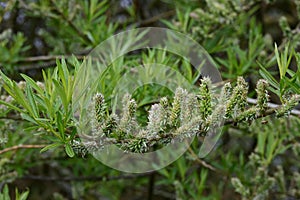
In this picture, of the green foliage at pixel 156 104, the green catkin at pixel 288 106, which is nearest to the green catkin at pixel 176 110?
the green foliage at pixel 156 104

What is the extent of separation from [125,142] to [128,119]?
31 mm

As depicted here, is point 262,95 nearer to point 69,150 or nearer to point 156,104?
point 156,104

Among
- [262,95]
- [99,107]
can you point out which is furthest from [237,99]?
[99,107]

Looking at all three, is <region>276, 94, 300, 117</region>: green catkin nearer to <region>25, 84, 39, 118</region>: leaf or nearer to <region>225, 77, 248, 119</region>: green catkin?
<region>225, 77, 248, 119</region>: green catkin

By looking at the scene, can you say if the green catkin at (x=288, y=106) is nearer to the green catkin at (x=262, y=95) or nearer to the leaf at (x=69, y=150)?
the green catkin at (x=262, y=95)

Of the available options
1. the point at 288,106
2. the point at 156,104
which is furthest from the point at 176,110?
the point at 288,106

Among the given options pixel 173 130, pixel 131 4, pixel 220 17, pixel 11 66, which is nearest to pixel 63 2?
pixel 11 66

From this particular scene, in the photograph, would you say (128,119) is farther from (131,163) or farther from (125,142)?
(131,163)

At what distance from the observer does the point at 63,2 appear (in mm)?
1194

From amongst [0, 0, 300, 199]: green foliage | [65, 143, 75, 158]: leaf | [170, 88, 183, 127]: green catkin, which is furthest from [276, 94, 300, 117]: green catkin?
[65, 143, 75, 158]: leaf

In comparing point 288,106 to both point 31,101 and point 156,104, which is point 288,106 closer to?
point 156,104

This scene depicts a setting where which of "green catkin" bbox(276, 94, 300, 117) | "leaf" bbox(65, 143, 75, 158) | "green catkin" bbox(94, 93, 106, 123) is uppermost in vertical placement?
"green catkin" bbox(276, 94, 300, 117)

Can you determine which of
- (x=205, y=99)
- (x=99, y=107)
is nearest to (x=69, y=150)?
(x=99, y=107)

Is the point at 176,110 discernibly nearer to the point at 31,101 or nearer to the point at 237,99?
the point at 237,99
